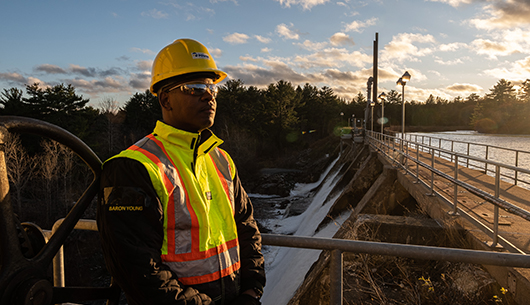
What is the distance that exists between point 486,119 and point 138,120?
61.0m

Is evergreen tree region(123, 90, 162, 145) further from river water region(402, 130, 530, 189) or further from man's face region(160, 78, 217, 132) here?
man's face region(160, 78, 217, 132)

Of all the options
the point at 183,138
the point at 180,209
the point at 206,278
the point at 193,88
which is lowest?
the point at 206,278

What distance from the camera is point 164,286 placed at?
1.49 metres

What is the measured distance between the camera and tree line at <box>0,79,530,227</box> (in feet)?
101

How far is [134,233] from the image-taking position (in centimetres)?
146

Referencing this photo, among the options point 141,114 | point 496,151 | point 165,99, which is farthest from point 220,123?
point 165,99

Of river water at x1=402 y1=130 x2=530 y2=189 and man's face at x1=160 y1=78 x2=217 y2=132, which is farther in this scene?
river water at x1=402 y1=130 x2=530 y2=189

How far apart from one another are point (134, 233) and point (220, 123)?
5603 cm

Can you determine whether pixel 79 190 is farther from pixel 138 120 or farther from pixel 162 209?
pixel 162 209

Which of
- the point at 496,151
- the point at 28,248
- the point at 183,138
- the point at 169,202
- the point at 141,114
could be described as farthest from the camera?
the point at 141,114

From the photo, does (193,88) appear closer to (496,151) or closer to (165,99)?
(165,99)

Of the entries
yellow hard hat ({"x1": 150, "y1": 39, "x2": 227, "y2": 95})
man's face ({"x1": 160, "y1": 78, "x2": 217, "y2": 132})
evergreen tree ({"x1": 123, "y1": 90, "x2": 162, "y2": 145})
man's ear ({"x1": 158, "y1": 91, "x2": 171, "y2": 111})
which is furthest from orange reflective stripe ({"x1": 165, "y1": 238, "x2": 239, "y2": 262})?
evergreen tree ({"x1": 123, "y1": 90, "x2": 162, "y2": 145})

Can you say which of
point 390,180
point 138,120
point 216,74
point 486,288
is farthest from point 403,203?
point 138,120

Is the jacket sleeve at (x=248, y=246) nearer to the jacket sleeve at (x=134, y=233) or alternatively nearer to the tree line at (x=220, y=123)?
the jacket sleeve at (x=134, y=233)
